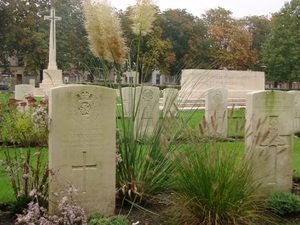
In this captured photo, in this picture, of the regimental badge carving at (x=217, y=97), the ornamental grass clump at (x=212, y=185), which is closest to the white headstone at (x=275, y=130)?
the ornamental grass clump at (x=212, y=185)

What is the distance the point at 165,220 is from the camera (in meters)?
3.80

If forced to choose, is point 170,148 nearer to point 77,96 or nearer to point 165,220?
point 165,220

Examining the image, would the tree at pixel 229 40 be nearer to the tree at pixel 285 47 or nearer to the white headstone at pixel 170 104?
the tree at pixel 285 47

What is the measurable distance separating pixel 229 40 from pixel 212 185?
39.4 meters

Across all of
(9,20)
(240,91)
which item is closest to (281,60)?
(240,91)

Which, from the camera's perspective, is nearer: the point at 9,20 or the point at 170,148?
the point at 170,148

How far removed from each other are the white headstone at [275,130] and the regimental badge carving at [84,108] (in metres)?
1.87

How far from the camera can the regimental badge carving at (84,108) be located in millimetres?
3738

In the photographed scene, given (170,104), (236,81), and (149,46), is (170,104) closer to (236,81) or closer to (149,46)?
(149,46)

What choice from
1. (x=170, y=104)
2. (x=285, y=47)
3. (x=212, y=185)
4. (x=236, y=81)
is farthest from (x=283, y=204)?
(x=285, y=47)

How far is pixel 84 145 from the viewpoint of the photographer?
3.82m

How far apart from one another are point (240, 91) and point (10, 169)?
16954 mm

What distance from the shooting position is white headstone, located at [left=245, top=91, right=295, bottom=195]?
15.2 ft

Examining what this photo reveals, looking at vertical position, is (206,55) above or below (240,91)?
above
